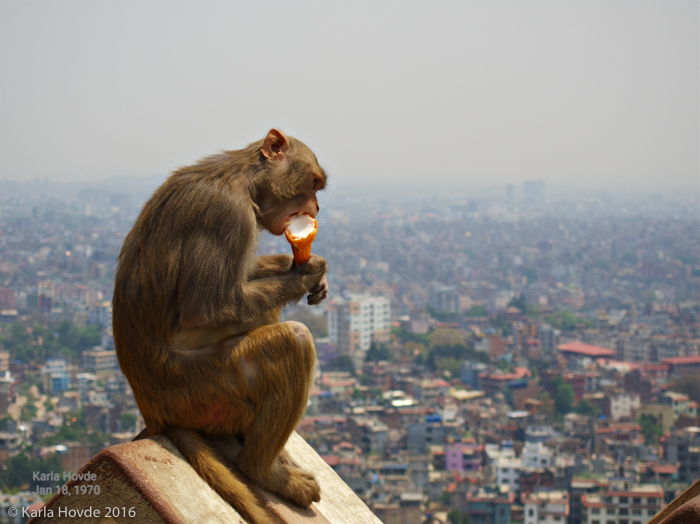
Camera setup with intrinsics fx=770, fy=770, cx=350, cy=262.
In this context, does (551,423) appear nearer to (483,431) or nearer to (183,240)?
(483,431)

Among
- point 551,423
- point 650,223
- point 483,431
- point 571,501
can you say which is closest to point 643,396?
point 551,423

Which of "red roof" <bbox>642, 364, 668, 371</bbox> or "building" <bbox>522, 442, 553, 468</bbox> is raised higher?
"red roof" <bbox>642, 364, 668, 371</bbox>

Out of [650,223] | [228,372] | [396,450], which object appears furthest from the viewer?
[650,223]

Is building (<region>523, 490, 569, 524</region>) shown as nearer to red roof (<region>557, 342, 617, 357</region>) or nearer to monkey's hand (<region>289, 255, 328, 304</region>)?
red roof (<region>557, 342, 617, 357</region>)

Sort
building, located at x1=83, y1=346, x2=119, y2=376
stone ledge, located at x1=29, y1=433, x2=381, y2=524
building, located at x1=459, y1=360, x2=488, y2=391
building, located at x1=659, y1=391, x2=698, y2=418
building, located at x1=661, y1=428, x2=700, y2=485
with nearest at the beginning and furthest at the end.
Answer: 1. stone ledge, located at x1=29, y1=433, x2=381, y2=524
2. building, located at x1=661, y1=428, x2=700, y2=485
3. building, located at x1=659, y1=391, x2=698, y2=418
4. building, located at x1=83, y1=346, x2=119, y2=376
5. building, located at x1=459, y1=360, x2=488, y2=391

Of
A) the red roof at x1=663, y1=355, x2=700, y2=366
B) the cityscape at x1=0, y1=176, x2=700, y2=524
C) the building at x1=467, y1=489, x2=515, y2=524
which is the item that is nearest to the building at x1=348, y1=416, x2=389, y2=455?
the cityscape at x1=0, y1=176, x2=700, y2=524
